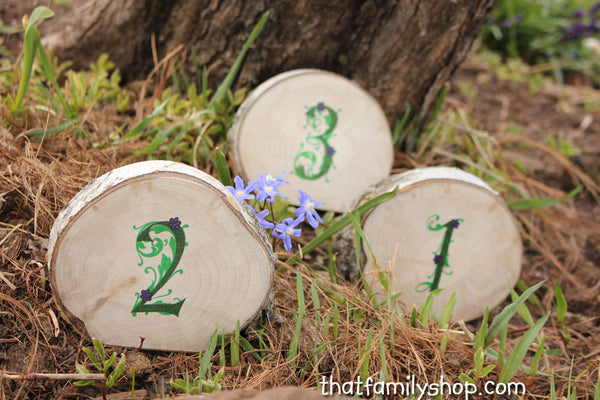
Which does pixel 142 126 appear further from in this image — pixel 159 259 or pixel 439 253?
pixel 439 253

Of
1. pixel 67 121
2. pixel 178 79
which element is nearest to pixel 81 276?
pixel 67 121

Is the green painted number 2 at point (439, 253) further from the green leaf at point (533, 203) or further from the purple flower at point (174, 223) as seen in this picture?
the purple flower at point (174, 223)

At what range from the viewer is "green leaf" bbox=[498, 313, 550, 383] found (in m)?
1.40

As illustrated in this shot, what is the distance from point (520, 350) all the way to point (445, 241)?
448 mm

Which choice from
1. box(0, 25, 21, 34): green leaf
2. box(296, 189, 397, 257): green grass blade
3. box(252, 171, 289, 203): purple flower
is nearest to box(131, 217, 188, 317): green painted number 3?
box(252, 171, 289, 203): purple flower

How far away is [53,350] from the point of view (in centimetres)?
132

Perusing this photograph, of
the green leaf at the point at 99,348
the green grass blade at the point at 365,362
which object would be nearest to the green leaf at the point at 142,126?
the green leaf at the point at 99,348

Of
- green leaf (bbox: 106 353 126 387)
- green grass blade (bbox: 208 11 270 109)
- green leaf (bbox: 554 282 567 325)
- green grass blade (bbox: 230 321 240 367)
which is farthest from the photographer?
green grass blade (bbox: 208 11 270 109)

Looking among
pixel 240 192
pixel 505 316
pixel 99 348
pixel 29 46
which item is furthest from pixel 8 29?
pixel 505 316

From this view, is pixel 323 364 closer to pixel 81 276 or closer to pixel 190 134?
pixel 81 276

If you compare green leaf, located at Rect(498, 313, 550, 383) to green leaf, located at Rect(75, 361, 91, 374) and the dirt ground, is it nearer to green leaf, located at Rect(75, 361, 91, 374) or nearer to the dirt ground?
the dirt ground

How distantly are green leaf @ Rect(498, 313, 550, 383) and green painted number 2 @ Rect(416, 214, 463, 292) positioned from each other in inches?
15.3

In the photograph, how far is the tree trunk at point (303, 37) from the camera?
6.72ft

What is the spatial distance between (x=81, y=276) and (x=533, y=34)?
13.6ft
